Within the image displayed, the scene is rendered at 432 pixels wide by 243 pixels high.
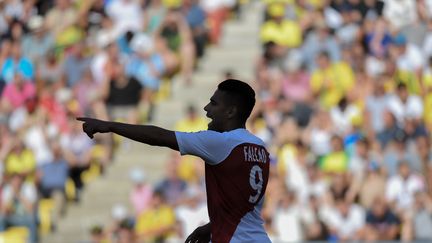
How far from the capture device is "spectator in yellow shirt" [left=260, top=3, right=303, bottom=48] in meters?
18.2

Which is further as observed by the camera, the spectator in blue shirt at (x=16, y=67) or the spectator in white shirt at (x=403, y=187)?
the spectator in blue shirt at (x=16, y=67)

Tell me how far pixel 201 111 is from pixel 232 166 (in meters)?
10.0

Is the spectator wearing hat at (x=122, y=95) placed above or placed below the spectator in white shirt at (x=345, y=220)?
above

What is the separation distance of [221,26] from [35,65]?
308cm

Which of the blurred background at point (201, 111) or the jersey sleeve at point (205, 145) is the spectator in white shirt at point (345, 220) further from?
the jersey sleeve at point (205, 145)

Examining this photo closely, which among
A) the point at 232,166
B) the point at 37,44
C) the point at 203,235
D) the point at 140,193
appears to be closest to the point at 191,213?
the point at 140,193

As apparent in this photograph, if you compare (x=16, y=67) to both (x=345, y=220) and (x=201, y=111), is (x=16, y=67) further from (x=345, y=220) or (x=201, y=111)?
(x=345, y=220)

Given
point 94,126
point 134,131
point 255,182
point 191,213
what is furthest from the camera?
point 191,213

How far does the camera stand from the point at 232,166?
7.45 meters

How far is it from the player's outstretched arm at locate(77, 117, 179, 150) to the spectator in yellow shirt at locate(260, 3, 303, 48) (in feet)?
36.1

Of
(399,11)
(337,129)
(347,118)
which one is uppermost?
(399,11)

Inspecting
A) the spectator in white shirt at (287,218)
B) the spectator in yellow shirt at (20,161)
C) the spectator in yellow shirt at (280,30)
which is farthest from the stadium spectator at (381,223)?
the spectator in yellow shirt at (20,161)

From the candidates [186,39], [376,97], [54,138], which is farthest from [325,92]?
[54,138]

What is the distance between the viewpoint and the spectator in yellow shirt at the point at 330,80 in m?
17.2
